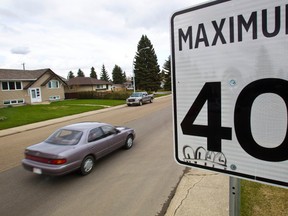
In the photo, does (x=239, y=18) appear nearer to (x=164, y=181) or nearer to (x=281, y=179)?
(x=281, y=179)

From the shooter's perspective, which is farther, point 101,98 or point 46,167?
point 101,98

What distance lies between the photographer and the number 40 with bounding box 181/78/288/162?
3.22ft

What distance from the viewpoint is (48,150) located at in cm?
565

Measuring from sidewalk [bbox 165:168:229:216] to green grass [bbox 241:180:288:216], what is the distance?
347mm

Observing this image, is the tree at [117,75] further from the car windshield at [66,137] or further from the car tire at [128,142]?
the car windshield at [66,137]

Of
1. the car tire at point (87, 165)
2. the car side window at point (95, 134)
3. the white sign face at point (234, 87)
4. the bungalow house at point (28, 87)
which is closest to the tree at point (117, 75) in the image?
the bungalow house at point (28, 87)

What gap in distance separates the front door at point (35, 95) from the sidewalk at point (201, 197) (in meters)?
30.7

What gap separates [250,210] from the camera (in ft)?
11.7

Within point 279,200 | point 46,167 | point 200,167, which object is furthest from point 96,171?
point 200,167

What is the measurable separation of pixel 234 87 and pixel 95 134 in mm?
6175

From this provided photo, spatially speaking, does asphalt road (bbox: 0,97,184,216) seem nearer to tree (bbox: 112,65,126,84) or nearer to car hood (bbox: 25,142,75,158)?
car hood (bbox: 25,142,75,158)

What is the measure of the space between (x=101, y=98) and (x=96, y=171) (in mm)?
30749

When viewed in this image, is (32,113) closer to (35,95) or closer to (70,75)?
(35,95)

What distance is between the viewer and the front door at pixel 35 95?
30.3m
